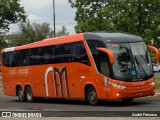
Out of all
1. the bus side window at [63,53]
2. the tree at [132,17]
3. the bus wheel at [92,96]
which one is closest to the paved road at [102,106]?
the bus wheel at [92,96]

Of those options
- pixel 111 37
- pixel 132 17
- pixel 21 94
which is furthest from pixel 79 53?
pixel 132 17

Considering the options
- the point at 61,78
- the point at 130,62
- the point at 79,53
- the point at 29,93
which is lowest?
the point at 29,93

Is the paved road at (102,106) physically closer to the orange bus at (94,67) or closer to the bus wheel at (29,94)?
the orange bus at (94,67)

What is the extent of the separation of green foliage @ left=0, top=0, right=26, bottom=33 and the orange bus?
36.9m

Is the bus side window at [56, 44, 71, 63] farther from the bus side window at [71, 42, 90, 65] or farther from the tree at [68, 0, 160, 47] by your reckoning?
the tree at [68, 0, 160, 47]

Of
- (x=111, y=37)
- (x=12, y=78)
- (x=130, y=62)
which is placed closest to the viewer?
(x=130, y=62)

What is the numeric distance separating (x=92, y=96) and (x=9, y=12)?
4256 centimetres

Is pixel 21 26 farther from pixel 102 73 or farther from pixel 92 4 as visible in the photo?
pixel 102 73

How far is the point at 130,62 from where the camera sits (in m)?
18.8

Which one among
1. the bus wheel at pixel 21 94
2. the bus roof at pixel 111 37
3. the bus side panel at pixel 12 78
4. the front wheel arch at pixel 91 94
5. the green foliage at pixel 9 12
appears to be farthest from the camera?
the green foliage at pixel 9 12

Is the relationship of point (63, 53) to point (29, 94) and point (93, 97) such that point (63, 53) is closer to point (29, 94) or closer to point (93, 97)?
point (93, 97)

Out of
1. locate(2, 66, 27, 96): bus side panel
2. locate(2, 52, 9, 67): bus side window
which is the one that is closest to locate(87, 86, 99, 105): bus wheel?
locate(2, 66, 27, 96): bus side panel

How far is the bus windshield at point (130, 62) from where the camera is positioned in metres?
18.5

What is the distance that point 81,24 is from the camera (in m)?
39.6
